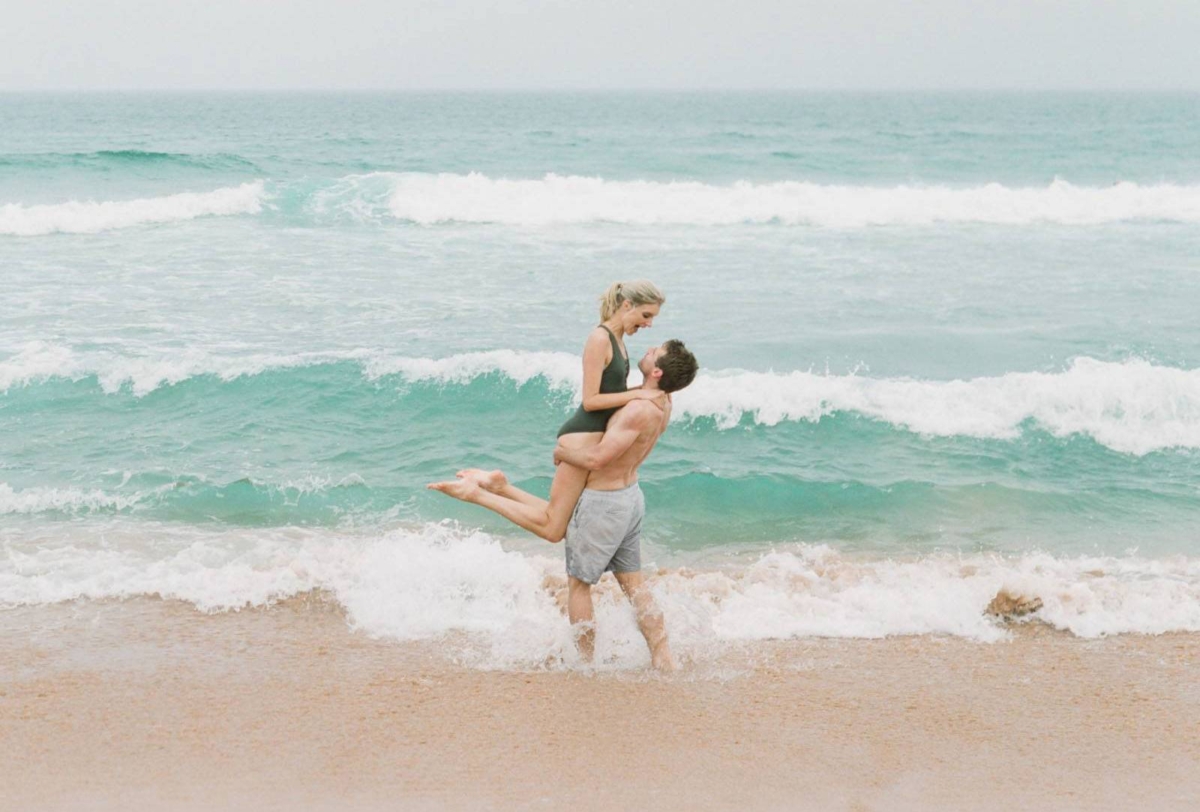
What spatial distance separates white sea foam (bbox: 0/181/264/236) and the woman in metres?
20.7

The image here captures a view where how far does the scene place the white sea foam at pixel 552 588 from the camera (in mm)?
5887

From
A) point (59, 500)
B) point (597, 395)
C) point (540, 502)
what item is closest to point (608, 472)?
point (597, 395)

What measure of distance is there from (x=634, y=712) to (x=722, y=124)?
66.0 m

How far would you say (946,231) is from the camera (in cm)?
2509

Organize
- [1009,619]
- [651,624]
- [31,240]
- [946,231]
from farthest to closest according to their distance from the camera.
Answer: [946,231] < [31,240] < [1009,619] < [651,624]

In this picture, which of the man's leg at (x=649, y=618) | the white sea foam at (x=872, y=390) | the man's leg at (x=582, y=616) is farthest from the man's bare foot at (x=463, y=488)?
the white sea foam at (x=872, y=390)

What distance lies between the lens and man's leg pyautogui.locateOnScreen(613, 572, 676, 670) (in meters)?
5.28

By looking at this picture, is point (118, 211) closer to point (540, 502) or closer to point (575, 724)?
point (540, 502)

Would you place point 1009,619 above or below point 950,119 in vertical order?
below

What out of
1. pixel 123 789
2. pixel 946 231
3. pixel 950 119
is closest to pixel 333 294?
pixel 123 789

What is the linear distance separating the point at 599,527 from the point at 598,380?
0.74 m

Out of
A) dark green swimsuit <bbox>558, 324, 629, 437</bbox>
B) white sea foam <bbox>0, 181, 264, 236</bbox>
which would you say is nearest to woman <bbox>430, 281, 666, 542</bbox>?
dark green swimsuit <bbox>558, 324, 629, 437</bbox>

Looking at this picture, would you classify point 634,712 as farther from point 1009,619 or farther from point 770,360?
point 770,360

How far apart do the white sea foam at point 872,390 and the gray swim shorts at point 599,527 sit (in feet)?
18.5
